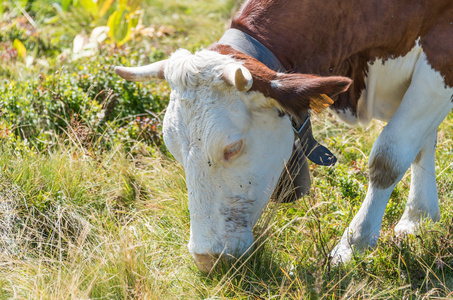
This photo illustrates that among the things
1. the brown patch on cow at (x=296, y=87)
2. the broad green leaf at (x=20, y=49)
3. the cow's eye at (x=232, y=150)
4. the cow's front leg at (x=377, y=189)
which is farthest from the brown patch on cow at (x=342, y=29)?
the broad green leaf at (x=20, y=49)

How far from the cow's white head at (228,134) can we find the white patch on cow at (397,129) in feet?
2.02

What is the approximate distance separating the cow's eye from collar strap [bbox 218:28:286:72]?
0.49m

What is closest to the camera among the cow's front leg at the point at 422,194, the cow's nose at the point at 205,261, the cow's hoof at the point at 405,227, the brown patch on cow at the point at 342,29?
the cow's nose at the point at 205,261

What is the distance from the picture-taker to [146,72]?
11.1 feet

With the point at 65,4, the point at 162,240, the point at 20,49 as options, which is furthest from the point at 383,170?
the point at 65,4

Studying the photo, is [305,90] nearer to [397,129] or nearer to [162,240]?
[397,129]

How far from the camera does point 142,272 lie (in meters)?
3.25

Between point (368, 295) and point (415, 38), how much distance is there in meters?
1.53

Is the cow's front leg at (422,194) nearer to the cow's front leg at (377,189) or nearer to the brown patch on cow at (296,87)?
the cow's front leg at (377,189)

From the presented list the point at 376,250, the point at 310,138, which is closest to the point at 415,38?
the point at 310,138

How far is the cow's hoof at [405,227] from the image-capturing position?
147 inches

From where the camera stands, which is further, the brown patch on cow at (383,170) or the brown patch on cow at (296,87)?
the brown patch on cow at (383,170)

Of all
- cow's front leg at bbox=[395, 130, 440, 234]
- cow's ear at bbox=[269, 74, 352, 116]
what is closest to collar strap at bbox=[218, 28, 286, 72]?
cow's ear at bbox=[269, 74, 352, 116]

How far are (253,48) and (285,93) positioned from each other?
0.44 meters
